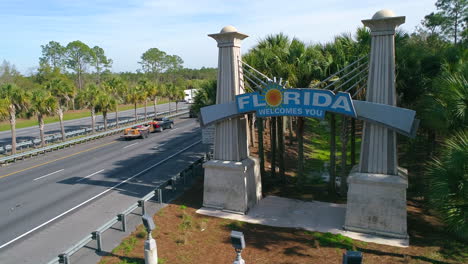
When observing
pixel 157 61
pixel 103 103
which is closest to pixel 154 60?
pixel 157 61

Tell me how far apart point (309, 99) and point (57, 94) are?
3432 cm

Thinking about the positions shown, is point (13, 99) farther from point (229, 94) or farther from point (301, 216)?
point (301, 216)

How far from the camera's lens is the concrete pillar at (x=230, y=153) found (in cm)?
1393

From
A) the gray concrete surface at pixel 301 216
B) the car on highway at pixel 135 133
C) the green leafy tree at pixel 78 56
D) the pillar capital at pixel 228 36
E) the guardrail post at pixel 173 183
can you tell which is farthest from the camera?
the green leafy tree at pixel 78 56

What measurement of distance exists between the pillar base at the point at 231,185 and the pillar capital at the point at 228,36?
459 cm

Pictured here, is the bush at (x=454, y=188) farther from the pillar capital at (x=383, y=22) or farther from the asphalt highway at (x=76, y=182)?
the asphalt highway at (x=76, y=182)

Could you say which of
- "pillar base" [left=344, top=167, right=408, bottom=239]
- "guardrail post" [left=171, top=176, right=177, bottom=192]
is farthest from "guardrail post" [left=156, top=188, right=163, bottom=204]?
"pillar base" [left=344, top=167, right=408, bottom=239]

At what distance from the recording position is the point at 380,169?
12.1 metres

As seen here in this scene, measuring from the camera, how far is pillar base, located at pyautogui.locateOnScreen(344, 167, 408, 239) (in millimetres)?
11656

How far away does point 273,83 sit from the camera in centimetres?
1305

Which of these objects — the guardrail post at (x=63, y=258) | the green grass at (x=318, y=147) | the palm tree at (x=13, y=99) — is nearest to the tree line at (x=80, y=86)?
the palm tree at (x=13, y=99)

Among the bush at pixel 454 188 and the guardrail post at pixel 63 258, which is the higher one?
the bush at pixel 454 188

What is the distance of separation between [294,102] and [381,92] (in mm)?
2862

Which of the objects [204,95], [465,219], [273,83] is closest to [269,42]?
[204,95]
